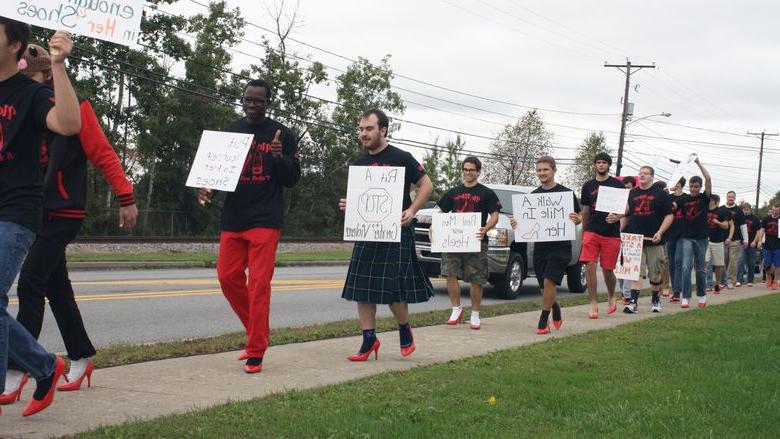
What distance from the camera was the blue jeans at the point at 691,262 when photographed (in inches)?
539

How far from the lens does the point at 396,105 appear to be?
6353 cm

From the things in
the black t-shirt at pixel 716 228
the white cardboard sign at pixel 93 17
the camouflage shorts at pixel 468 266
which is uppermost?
the white cardboard sign at pixel 93 17

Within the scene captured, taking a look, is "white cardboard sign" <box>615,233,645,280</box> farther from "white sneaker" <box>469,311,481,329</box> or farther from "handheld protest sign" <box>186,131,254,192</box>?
"handheld protest sign" <box>186,131,254,192</box>

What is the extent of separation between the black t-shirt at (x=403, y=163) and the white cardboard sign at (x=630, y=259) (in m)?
6.02

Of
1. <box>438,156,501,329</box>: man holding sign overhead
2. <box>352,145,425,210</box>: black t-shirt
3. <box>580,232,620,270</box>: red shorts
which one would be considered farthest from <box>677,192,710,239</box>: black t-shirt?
<box>352,145,425,210</box>: black t-shirt

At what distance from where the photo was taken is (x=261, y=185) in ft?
21.4

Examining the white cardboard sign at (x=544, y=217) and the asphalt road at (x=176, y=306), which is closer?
the asphalt road at (x=176, y=306)

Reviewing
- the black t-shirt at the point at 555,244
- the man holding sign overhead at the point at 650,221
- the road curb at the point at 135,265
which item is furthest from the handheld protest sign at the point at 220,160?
the road curb at the point at 135,265

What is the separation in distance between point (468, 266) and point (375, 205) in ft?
11.3

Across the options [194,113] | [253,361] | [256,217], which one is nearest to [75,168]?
[256,217]

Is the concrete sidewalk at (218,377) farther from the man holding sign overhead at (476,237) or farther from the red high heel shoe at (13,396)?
the man holding sign overhead at (476,237)

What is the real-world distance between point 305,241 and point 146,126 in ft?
33.7

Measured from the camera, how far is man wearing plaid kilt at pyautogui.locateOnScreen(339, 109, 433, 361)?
23.3ft

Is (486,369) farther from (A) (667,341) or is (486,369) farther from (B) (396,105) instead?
(B) (396,105)
